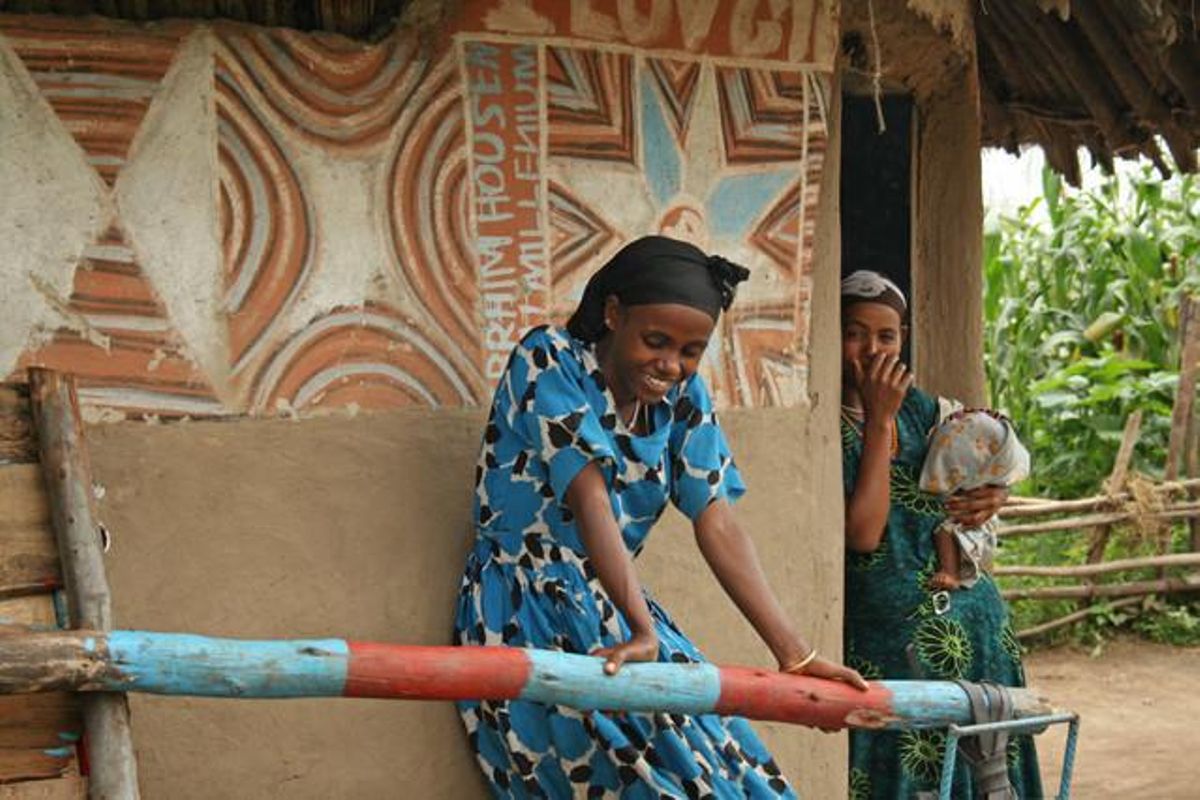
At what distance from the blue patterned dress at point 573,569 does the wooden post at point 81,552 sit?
957 mm

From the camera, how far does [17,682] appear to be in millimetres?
2398

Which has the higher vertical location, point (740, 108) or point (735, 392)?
point (740, 108)

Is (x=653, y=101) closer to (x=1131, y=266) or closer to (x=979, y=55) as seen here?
(x=979, y=55)

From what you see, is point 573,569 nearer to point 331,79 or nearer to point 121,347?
point 121,347

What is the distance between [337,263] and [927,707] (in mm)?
1428

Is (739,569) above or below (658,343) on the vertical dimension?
below

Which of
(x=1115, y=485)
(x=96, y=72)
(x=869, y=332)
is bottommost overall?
(x=1115, y=485)

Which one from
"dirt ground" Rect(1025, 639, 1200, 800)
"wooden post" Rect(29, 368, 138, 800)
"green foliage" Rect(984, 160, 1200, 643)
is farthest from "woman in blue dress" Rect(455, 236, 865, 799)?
"green foliage" Rect(984, 160, 1200, 643)

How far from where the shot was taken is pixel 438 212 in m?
3.72

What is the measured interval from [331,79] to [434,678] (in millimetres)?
1420

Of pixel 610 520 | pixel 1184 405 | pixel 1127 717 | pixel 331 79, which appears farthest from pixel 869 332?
pixel 1184 405

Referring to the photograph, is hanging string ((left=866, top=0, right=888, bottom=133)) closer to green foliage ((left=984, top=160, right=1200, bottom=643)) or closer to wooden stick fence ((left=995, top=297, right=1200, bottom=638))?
wooden stick fence ((left=995, top=297, right=1200, bottom=638))

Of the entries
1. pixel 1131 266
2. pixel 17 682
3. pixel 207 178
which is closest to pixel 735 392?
pixel 207 178

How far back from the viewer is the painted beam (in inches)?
96.4
